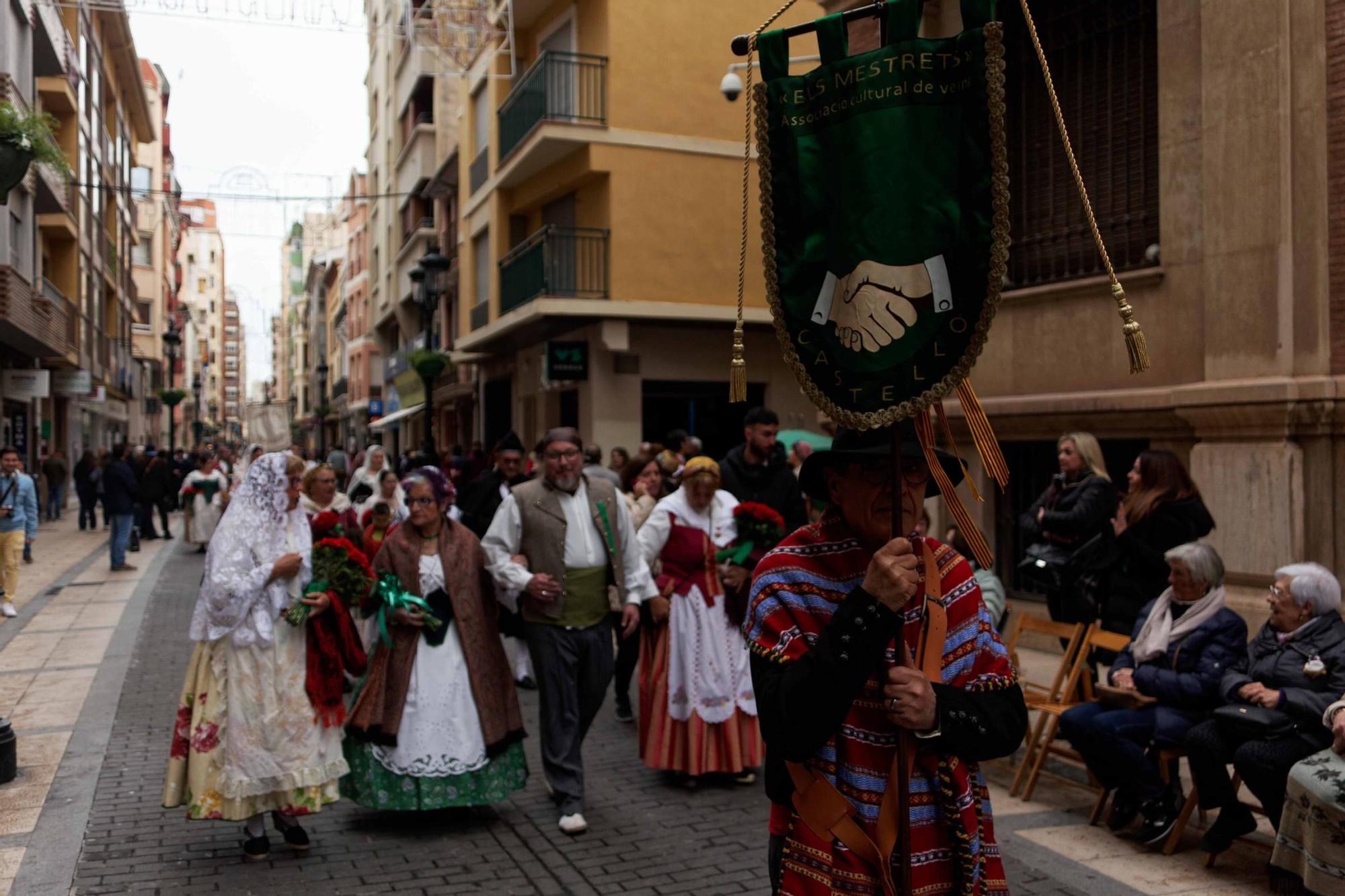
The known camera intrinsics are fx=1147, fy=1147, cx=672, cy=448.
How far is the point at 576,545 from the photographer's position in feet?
21.7

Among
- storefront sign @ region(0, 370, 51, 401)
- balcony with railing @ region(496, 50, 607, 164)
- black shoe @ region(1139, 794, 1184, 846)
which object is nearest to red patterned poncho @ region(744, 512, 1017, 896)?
black shoe @ region(1139, 794, 1184, 846)

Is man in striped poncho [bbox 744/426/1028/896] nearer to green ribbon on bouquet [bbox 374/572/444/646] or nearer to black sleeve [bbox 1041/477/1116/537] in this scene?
green ribbon on bouquet [bbox 374/572/444/646]

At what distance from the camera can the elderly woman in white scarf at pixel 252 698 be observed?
5602mm

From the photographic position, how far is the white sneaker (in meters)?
6.00

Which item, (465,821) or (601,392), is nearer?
(465,821)

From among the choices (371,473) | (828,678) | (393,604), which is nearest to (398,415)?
(371,473)

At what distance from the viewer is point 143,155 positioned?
65062 millimetres

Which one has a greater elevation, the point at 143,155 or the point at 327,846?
the point at 143,155

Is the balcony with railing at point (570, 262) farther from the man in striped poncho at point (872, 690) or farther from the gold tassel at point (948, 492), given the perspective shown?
the man in striped poncho at point (872, 690)

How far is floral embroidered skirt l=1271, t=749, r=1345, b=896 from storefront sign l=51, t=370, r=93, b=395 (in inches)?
1291

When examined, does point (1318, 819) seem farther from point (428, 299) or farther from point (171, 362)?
point (171, 362)

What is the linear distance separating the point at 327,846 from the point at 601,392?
48.3 ft

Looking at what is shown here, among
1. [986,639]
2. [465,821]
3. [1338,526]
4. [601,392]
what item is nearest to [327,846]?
[465,821]

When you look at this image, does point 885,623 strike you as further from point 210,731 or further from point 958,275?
point 210,731
